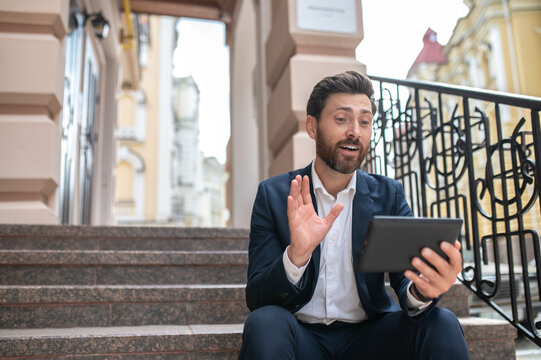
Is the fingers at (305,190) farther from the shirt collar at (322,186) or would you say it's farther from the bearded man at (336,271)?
the shirt collar at (322,186)

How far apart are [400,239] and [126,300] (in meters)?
1.52

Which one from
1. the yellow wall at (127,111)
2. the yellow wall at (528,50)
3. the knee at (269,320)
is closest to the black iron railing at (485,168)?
the knee at (269,320)

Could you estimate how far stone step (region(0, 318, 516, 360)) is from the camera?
1.99m

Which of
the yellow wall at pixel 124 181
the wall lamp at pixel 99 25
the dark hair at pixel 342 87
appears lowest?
the dark hair at pixel 342 87

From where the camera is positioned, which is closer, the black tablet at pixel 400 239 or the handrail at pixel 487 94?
the black tablet at pixel 400 239

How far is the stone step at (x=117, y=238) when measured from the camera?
9.85 feet

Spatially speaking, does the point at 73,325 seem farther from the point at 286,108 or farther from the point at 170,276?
the point at 286,108

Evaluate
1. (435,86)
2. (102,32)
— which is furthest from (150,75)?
(435,86)

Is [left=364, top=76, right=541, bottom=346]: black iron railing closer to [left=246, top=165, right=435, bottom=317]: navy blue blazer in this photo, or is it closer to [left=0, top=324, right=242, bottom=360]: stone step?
[left=246, top=165, right=435, bottom=317]: navy blue blazer

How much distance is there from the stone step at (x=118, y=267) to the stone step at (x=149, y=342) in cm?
45

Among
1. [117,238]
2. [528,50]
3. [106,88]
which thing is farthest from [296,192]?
[528,50]

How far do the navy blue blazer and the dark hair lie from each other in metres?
0.26

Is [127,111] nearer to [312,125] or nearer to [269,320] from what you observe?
[312,125]

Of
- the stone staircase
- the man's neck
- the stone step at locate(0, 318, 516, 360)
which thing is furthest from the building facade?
the man's neck
